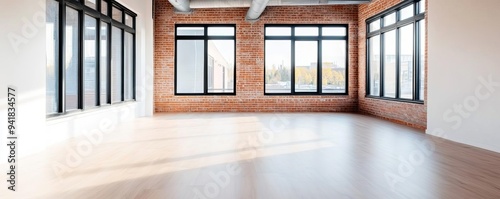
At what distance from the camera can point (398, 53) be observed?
8125mm

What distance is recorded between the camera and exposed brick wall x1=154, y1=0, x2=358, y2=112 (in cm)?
1038

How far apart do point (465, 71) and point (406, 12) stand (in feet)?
8.77

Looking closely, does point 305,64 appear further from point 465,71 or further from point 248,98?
point 465,71

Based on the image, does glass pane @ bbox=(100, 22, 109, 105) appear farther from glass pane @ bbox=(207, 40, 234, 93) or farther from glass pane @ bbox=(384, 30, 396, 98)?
glass pane @ bbox=(384, 30, 396, 98)

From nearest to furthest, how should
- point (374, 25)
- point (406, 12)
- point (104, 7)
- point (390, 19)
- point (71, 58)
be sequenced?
point (71, 58)
point (104, 7)
point (406, 12)
point (390, 19)
point (374, 25)

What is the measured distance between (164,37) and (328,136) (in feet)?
20.5

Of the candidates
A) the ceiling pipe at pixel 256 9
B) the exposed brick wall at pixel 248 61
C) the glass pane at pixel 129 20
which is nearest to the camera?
the ceiling pipe at pixel 256 9

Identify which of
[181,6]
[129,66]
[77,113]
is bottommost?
[77,113]

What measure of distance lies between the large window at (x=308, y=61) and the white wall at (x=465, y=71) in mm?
4410

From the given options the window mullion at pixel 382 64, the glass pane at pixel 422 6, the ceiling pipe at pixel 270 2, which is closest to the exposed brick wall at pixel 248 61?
the ceiling pipe at pixel 270 2

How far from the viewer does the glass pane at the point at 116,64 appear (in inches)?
308

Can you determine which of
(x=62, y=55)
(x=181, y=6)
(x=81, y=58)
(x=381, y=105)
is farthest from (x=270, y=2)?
(x=62, y=55)

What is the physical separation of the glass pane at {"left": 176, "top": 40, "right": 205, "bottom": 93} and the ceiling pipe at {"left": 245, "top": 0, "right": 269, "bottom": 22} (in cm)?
160

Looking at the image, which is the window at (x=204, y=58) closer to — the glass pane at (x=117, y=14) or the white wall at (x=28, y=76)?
the glass pane at (x=117, y=14)
